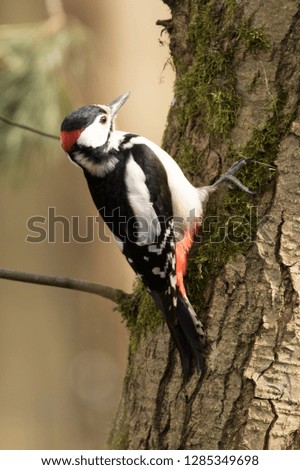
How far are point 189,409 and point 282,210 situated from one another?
74 cm

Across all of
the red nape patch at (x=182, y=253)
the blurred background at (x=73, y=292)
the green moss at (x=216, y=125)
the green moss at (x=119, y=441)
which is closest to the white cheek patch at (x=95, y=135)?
the green moss at (x=216, y=125)

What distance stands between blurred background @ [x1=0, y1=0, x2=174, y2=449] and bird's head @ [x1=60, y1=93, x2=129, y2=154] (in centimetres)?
191

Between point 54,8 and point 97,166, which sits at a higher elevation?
point 54,8

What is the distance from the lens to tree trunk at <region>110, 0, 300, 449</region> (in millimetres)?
2117

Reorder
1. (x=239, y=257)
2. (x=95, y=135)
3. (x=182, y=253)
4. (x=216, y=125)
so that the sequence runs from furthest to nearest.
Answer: (x=95, y=135) → (x=182, y=253) → (x=216, y=125) → (x=239, y=257)

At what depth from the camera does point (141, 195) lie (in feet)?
8.38

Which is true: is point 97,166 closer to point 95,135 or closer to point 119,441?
point 95,135

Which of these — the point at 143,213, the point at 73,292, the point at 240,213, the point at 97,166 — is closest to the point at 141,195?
the point at 143,213

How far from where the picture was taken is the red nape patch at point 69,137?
8.32 ft

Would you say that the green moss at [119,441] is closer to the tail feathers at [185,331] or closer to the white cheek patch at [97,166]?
the tail feathers at [185,331]

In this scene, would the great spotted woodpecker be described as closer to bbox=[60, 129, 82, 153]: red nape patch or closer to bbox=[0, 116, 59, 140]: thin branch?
bbox=[60, 129, 82, 153]: red nape patch

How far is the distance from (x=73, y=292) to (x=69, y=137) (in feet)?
11.5

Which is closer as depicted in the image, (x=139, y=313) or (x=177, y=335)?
(x=177, y=335)

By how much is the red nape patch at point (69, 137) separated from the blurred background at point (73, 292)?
1947 millimetres
